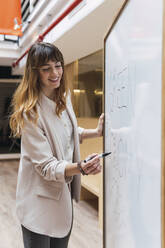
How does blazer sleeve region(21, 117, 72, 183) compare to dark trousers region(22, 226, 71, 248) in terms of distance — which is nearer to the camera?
blazer sleeve region(21, 117, 72, 183)

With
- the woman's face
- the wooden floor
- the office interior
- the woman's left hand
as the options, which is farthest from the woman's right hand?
the wooden floor

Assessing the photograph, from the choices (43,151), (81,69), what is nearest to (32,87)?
(43,151)

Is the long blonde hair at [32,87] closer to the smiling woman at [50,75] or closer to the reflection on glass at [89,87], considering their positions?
the smiling woman at [50,75]

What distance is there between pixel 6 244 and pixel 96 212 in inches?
48.9

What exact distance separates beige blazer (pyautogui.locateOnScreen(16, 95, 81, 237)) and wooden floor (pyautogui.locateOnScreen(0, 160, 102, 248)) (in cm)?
143

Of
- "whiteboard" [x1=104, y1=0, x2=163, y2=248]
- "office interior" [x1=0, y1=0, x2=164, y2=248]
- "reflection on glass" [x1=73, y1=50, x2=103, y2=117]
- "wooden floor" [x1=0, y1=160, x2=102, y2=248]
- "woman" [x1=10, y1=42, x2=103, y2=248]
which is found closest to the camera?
"whiteboard" [x1=104, y1=0, x2=163, y2=248]

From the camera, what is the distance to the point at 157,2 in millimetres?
593

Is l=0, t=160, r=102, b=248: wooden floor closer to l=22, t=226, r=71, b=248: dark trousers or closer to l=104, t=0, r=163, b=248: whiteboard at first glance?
l=22, t=226, r=71, b=248: dark trousers

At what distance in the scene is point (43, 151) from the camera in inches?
50.1

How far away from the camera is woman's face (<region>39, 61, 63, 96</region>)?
1.32 meters

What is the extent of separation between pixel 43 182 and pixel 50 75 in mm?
492

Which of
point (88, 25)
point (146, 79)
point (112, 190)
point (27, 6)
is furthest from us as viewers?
A: point (27, 6)

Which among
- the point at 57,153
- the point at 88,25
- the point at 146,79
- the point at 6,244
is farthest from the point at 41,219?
the point at 88,25

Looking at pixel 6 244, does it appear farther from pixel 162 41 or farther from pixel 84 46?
pixel 162 41
